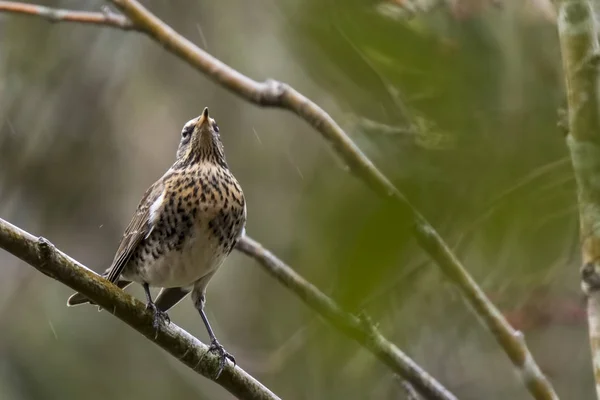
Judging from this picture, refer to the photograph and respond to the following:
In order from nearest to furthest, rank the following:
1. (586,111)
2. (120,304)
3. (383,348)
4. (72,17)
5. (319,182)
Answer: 1. (319,182)
2. (586,111)
3. (120,304)
4. (383,348)
5. (72,17)

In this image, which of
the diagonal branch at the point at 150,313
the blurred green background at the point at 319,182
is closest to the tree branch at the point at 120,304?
the diagonal branch at the point at 150,313

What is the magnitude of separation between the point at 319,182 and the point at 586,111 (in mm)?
476

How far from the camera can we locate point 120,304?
2.17 meters

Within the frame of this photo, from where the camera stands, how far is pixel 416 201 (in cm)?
91

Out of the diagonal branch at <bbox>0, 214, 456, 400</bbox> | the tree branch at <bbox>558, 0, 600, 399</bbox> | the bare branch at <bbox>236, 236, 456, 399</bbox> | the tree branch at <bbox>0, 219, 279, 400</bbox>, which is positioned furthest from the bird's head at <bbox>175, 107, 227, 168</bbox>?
the tree branch at <bbox>558, 0, 600, 399</bbox>

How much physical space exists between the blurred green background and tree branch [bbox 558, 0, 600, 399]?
33mm

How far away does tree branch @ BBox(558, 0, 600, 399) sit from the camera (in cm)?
119

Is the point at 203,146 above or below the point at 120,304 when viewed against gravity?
above

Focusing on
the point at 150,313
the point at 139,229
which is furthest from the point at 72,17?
the point at 150,313

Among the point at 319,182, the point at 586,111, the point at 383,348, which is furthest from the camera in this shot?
the point at 383,348

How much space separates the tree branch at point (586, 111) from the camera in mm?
Result: 1193

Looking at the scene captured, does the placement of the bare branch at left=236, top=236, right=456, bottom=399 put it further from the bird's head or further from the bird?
the bird's head

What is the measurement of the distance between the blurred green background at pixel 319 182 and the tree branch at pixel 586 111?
0.11 ft

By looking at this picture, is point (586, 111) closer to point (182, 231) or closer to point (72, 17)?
point (182, 231)
